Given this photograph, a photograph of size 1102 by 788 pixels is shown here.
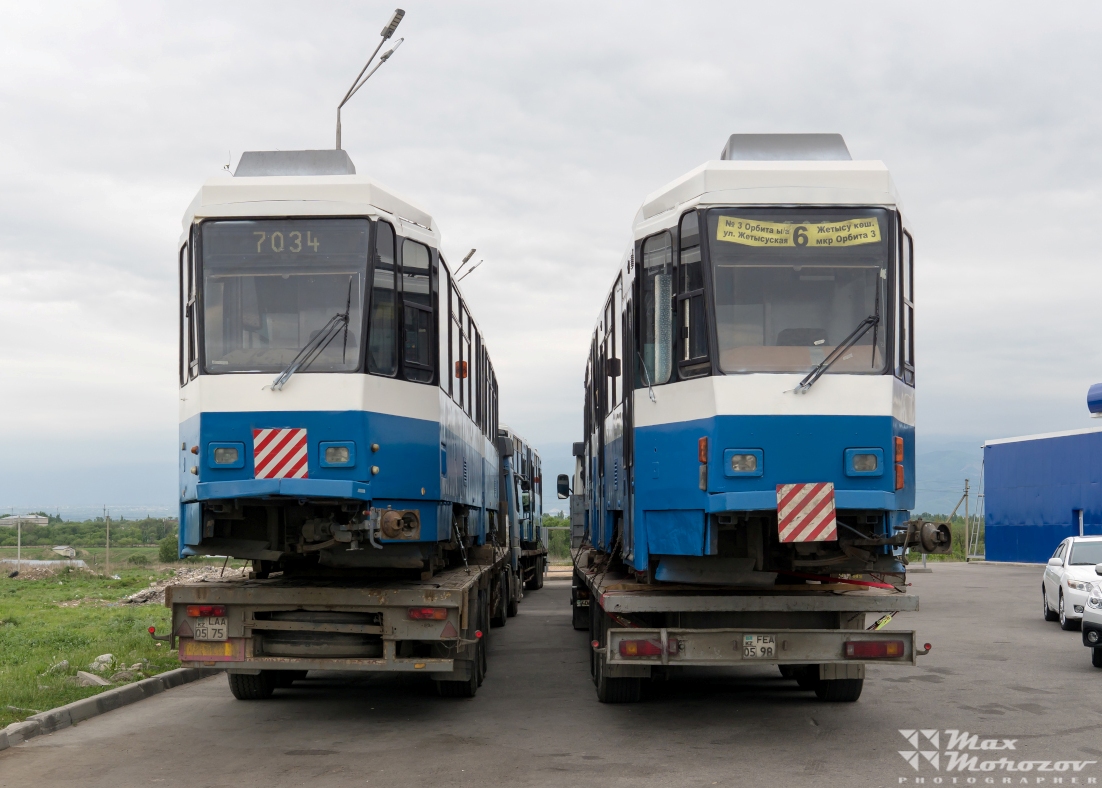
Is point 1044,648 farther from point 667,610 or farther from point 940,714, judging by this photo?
point 667,610

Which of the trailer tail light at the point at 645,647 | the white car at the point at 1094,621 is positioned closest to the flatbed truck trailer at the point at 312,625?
the trailer tail light at the point at 645,647

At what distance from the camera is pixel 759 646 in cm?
852

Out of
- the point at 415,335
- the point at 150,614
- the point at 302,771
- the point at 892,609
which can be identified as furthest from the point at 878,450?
the point at 150,614

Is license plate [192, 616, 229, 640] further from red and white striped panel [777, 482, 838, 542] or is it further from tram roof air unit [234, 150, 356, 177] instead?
red and white striped panel [777, 482, 838, 542]

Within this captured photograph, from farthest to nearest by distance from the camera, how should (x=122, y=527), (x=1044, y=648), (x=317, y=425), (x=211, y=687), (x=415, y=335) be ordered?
(x=122, y=527), (x=1044, y=648), (x=211, y=687), (x=415, y=335), (x=317, y=425)

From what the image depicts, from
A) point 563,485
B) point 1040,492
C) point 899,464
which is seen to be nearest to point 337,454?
point 899,464

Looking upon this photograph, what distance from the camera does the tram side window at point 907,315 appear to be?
28.7 feet

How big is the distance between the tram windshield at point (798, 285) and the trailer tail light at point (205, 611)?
4.42 metres

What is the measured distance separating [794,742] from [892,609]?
49.2 inches

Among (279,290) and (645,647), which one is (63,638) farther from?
(645,647)

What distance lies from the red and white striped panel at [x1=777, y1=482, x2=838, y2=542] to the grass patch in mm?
5943

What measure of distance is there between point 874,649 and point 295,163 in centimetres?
615

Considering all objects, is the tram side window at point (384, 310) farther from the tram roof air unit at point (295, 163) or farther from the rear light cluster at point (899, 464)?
the rear light cluster at point (899, 464)

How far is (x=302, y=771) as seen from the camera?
25.4 ft
